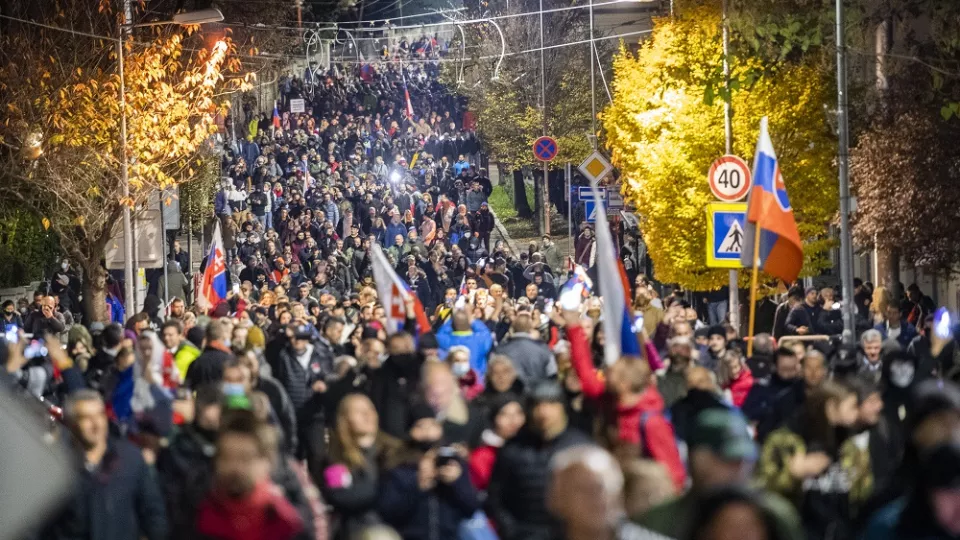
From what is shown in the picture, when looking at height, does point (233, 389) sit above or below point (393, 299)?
below

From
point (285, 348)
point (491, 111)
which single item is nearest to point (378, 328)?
point (285, 348)

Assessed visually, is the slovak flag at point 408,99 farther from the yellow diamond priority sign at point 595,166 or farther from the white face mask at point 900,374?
the white face mask at point 900,374

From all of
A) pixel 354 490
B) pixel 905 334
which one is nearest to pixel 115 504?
pixel 354 490

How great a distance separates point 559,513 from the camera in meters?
6.18

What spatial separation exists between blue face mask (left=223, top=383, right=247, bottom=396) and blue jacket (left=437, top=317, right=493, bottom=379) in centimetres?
526

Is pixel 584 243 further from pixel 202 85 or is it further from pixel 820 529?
pixel 820 529

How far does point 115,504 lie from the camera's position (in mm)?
8086

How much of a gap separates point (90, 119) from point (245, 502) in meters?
23.9

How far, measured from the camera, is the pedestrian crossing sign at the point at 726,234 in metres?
19.5

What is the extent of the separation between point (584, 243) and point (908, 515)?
31083 millimetres

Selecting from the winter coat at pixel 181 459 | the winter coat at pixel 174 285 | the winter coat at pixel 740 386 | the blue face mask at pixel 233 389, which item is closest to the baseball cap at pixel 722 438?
the winter coat at pixel 181 459

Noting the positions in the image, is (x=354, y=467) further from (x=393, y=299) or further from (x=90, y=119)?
(x=90, y=119)

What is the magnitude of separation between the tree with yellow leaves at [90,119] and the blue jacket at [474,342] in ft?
45.6

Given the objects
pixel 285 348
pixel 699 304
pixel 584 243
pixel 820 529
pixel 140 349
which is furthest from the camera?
pixel 584 243
